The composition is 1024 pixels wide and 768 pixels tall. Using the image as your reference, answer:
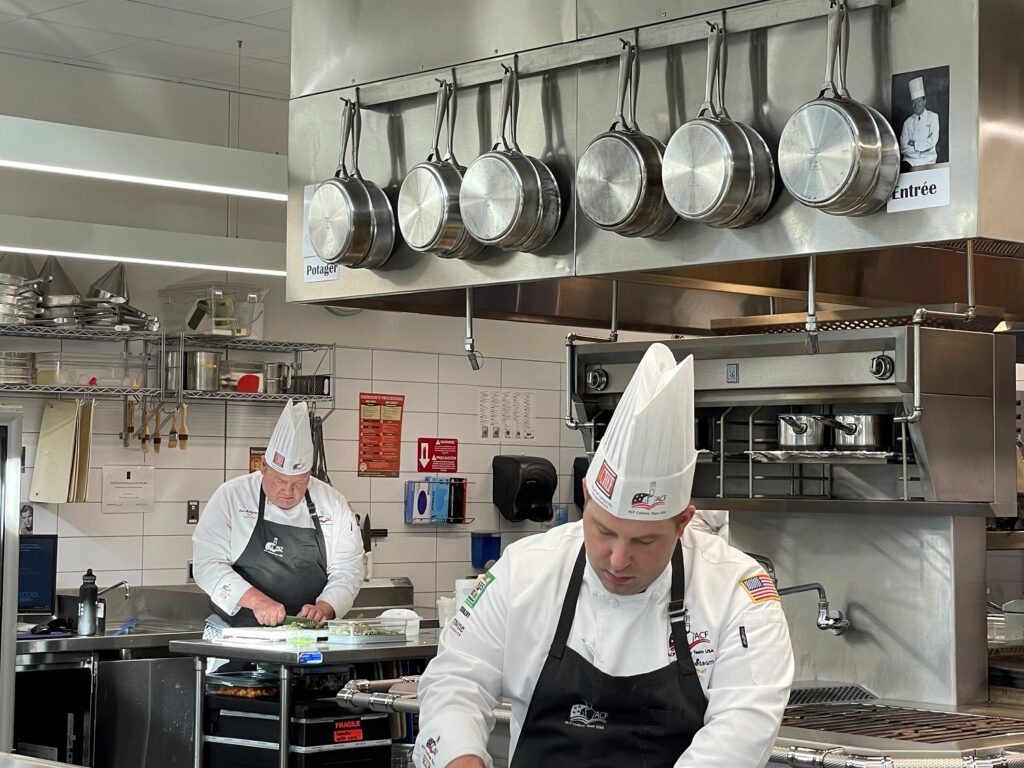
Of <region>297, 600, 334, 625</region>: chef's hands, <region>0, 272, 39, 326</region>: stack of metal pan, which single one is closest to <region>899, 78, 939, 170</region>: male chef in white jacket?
<region>297, 600, 334, 625</region>: chef's hands

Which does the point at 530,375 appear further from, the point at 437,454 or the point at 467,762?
the point at 467,762

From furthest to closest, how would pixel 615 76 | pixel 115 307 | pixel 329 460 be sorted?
pixel 329 460 < pixel 115 307 < pixel 615 76

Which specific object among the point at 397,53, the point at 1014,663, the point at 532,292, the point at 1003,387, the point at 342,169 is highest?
the point at 397,53

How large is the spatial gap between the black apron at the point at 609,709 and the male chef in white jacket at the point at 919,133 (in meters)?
0.80

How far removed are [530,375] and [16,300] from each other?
3.56 metres

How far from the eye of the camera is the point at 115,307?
6.96 m

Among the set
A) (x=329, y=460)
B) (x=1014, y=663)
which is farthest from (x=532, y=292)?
(x=329, y=460)

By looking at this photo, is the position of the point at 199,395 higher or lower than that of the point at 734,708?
higher

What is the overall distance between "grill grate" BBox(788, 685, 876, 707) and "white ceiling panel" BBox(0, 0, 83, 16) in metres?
4.54

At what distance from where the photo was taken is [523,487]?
877 cm

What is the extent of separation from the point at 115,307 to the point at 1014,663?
4.75 metres

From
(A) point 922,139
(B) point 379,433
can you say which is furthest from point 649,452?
(B) point 379,433

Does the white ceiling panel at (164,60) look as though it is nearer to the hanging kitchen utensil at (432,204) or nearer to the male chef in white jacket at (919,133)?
the hanging kitchen utensil at (432,204)

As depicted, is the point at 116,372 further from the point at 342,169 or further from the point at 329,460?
the point at 342,169
